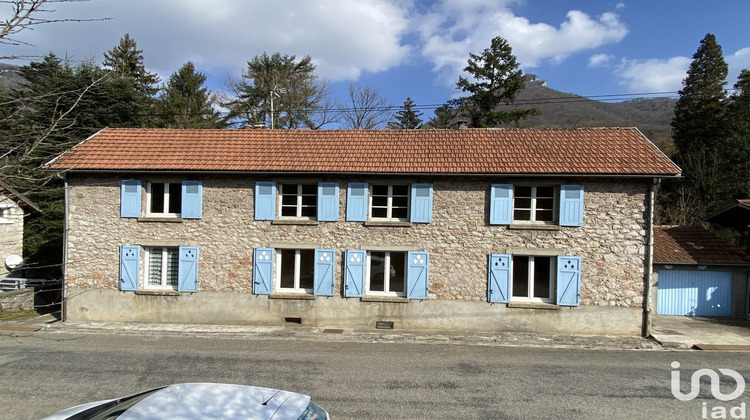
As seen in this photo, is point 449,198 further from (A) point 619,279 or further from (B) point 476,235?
(A) point 619,279

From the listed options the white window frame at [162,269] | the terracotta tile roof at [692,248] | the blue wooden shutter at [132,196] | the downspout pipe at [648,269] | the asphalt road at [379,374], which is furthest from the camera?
the terracotta tile roof at [692,248]

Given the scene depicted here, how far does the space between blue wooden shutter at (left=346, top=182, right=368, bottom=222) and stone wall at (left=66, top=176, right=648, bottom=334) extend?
21cm

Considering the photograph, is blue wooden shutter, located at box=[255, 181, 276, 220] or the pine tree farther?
the pine tree

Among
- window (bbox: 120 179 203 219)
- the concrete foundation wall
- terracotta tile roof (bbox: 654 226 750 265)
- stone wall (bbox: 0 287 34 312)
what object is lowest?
stone wall (bbox: 0 287 34 312)

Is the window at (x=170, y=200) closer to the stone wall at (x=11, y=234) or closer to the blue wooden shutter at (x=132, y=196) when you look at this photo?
the blue wooden shutter at (x=132, y=196)

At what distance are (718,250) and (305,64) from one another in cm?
2811

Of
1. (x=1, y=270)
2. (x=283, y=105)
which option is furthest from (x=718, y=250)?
(x=1, y=270)

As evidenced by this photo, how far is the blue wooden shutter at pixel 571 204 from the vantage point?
11.8m

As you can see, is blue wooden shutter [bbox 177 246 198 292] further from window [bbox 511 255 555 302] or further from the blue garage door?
the blue garage door

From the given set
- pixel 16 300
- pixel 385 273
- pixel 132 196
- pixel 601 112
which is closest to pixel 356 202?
pixel 385 273

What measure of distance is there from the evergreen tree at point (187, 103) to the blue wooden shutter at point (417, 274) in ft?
80.3

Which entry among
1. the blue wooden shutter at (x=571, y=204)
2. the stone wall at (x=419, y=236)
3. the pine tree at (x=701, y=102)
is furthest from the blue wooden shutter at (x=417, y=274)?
the pine tree at (x=701, y=102)

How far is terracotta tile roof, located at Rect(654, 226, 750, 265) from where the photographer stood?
14.0 metres

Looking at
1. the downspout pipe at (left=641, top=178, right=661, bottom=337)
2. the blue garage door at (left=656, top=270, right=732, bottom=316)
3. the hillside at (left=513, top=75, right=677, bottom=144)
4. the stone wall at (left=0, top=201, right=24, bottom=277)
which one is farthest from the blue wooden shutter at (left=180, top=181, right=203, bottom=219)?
the hillside at (left=513, top=75, right=677, bottom=144)
